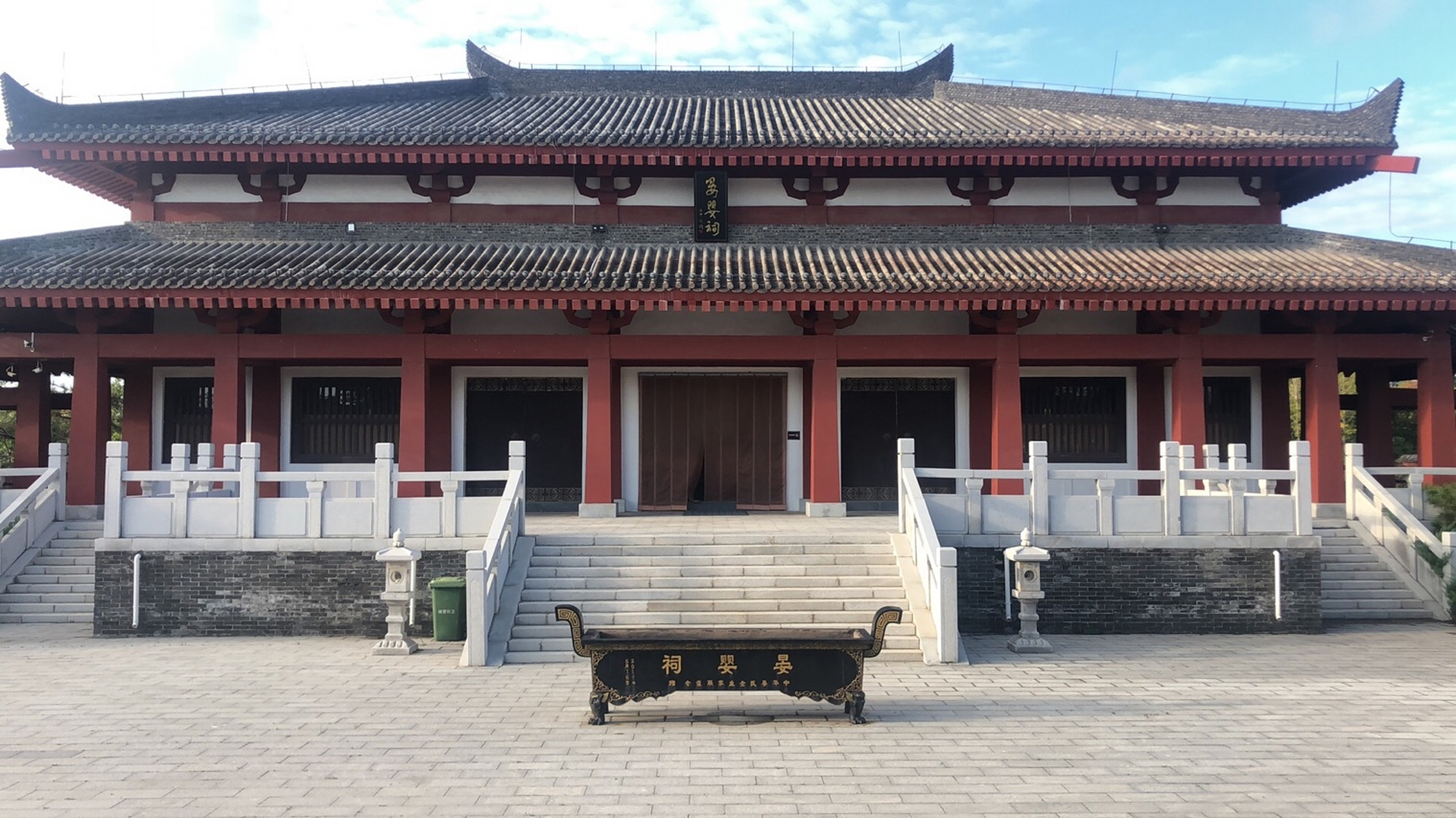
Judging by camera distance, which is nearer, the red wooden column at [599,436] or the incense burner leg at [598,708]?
the incense burner leg at [598,708]

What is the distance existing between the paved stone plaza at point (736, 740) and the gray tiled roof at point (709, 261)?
19.1 feet

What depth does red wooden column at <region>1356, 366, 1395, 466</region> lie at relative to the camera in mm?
16969

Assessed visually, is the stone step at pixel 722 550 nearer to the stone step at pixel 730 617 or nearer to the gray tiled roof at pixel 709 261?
the stone step at pixel 730 617

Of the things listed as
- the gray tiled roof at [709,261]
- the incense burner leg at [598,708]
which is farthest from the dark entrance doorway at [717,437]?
the incense burner leg at [598,708]

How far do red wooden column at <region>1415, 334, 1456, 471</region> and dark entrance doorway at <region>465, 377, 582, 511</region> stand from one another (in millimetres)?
13919

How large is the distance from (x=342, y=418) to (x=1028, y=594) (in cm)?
1190

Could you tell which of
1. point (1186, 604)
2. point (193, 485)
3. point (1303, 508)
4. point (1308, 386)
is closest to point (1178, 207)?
point (1308, 386)

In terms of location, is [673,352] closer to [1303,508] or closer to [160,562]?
[160,562]

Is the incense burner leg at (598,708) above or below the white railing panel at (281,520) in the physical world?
below

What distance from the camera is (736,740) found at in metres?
7.30

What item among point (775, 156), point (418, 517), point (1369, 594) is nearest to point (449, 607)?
point (418, 517)

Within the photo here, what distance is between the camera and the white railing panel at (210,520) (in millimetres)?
11883

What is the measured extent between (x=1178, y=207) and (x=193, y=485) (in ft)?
53.7

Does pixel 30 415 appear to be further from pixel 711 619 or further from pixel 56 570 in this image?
pixel 711 619
